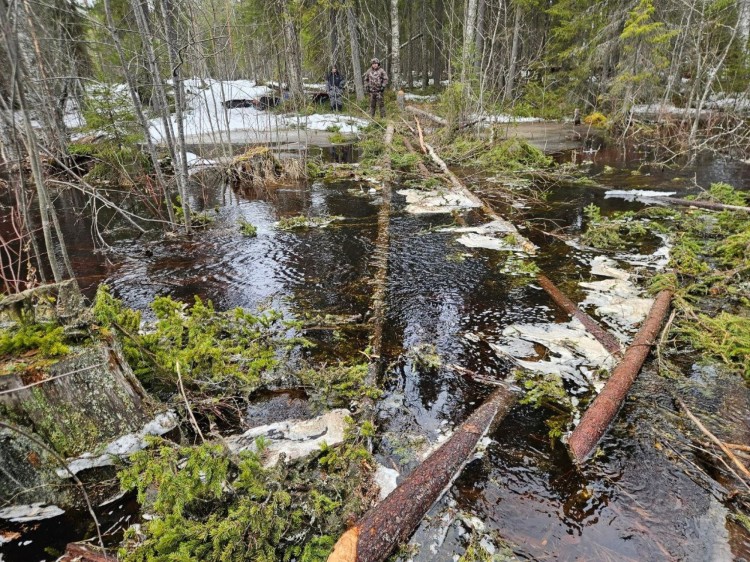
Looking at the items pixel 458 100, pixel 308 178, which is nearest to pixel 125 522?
pixel 308 178

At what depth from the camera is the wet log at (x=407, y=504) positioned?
6.94 ft

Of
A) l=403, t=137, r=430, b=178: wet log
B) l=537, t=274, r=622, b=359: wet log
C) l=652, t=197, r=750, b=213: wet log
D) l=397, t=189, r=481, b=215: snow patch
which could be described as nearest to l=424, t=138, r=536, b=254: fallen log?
l=397, t=189, r=481, b=215: snow patch

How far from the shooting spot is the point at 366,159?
46.3 ft

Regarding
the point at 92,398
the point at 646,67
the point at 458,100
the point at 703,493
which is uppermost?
the point at 646,67

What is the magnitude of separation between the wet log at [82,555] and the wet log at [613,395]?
9.35ft

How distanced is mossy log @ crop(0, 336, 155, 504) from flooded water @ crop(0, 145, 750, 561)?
406mm

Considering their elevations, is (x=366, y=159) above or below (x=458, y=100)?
below

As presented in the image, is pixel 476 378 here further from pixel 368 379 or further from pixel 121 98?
pixel 121 98

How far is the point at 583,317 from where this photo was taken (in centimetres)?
460

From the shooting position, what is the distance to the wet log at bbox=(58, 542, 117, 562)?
214cm

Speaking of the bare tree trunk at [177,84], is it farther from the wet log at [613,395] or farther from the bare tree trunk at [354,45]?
the bare tree trunk at [354,45]

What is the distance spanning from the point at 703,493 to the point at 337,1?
80.8ft

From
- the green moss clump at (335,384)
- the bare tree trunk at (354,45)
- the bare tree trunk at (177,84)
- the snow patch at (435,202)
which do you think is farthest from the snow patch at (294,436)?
the bare tree trunk at (354,45)

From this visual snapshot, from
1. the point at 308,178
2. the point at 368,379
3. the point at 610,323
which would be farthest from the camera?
the point at 308,178
